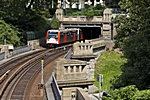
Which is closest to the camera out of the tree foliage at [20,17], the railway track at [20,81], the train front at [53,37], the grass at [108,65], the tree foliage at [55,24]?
the railway track at [20,81]

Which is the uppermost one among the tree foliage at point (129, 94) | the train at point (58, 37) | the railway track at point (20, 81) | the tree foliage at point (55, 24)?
the tree foliage at point (55, 24)

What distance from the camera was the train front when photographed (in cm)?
4822

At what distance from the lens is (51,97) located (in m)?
15.8

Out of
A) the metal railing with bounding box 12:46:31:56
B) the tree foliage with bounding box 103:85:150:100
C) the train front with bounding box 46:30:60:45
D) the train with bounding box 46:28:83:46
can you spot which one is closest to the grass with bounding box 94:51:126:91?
the train with bounding box 46:28:83:46

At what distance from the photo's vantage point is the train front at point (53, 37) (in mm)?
48219

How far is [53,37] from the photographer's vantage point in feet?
159

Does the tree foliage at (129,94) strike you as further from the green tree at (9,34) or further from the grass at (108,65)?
the green tree at (9,34)

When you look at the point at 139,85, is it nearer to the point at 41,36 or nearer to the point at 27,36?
the point at 27,36

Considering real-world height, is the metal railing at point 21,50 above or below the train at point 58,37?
below

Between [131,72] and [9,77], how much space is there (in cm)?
1022

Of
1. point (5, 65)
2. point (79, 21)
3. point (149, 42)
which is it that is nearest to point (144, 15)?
point (149, 42)

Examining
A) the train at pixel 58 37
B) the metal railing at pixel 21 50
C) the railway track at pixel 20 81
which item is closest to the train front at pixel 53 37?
the train at pixel 58 37

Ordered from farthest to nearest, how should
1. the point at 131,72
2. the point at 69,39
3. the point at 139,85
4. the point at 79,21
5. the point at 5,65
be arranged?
the point at 79,21
the point at 69,39
the point at 5,65
the point at 131,72
the point at 139,85

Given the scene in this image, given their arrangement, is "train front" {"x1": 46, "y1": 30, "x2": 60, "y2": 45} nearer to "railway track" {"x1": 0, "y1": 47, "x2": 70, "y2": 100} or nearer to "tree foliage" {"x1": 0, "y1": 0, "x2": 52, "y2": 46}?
"tree foliage" {"x1": 0, "y1": 0, "x2": 52, "y2": 46}
